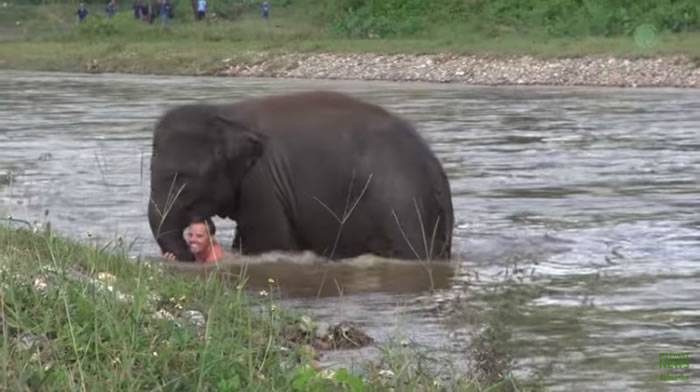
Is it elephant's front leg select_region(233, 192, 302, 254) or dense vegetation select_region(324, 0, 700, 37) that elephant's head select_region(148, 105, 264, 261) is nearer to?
elephant's front leg select_region(233, 192, 302, 254)

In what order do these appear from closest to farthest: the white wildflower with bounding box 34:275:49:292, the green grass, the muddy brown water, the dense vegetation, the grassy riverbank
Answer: the green grass, the white wildflower with bounding box 34:275:49:292, the muddy brown water, the grassy riverbank, the dense vegetation

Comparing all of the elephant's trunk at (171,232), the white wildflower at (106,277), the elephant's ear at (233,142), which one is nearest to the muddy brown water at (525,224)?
the elephant's trunk at (171,232)

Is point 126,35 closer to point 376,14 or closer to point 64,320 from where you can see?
point 376,14

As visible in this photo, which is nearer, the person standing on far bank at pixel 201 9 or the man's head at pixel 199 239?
the man's head at pixel 199 239

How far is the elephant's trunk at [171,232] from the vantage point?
12.7 metres

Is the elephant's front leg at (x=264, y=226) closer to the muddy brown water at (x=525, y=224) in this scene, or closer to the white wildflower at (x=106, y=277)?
the muddy brown water at (x=525, y=224)

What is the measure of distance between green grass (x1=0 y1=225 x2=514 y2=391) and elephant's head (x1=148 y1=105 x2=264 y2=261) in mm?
3600

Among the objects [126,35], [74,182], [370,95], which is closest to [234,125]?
[74,182]

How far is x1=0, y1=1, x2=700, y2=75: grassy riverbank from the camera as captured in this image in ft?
158

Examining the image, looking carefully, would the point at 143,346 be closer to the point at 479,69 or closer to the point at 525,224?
the point at 525,224
